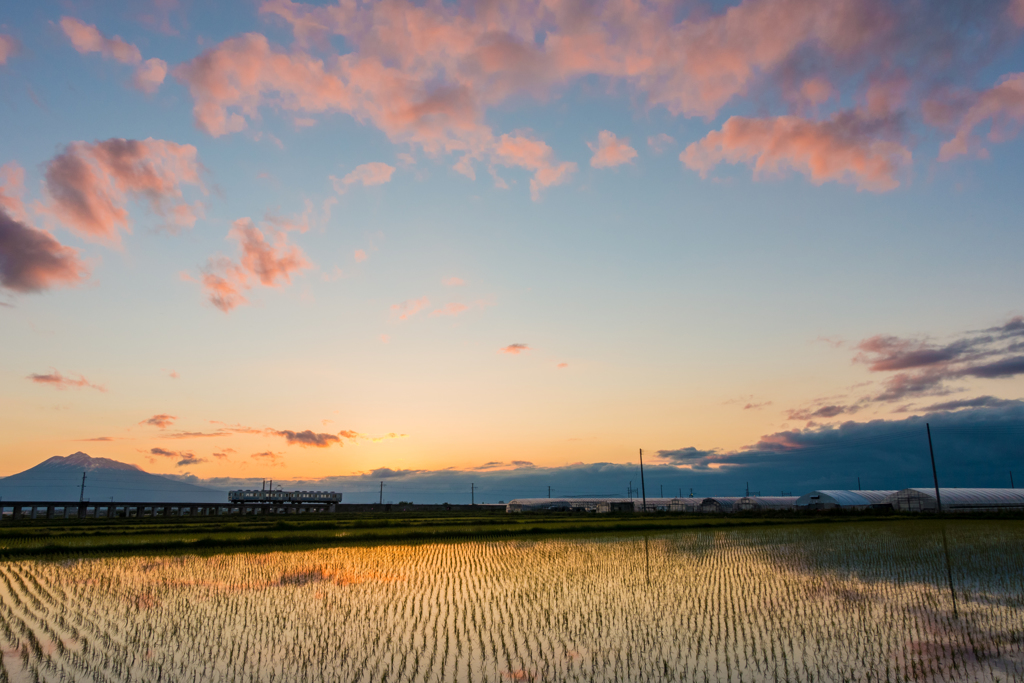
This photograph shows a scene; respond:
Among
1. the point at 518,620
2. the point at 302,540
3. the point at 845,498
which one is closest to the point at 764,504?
the point at 845,498

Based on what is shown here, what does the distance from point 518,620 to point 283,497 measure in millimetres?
110928

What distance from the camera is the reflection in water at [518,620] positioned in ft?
25.3

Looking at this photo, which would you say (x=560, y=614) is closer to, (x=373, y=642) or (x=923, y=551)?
(x=373, y=642)

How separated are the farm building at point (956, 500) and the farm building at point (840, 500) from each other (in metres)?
2.22

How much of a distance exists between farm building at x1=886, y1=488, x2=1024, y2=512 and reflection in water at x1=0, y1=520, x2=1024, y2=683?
5169 cm

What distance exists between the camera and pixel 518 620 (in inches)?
411

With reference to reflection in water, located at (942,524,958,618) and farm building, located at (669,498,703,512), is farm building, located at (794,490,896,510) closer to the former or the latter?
farm building, located at (669,498,703,512)

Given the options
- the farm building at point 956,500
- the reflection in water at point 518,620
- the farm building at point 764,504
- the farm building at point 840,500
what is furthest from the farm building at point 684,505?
the reflection in water at point 518,620

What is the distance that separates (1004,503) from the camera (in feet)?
213

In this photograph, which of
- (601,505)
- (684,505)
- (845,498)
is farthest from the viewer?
(601,505)

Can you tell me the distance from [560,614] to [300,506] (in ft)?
354

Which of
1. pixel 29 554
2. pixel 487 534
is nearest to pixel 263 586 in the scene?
pixel 29 554

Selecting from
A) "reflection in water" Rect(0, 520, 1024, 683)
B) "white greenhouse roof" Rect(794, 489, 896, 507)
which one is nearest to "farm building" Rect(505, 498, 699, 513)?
"white greenhouse roof" Rect(794, 489, 896, 507)

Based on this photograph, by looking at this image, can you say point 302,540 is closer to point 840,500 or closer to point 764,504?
point 840,500
